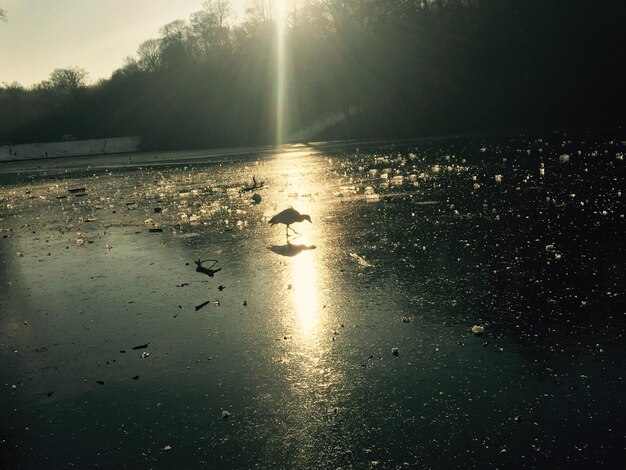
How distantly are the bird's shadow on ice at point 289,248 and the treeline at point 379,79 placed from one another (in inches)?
1340

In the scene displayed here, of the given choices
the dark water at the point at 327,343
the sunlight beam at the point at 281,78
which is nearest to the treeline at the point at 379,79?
the sunlight beam at the point at 281,78

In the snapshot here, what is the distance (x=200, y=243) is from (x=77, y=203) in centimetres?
855

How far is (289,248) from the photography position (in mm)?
8477

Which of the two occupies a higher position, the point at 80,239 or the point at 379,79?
the point at 379,79

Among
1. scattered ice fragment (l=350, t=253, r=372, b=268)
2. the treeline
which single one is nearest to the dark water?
scattered ice fragment (l=350, t=253, r=372, b=268)

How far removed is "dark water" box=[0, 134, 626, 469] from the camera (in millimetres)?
3268

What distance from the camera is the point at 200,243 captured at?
9172 millimetres

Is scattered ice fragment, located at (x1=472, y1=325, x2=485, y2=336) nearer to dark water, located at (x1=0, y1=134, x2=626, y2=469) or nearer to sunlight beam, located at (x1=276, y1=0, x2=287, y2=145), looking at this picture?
dark water, located at (x1=0, y1=134, x2=626, y2=469)

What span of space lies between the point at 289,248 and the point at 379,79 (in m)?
43.6

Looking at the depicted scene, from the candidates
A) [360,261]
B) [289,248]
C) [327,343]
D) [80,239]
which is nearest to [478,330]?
[327,343]

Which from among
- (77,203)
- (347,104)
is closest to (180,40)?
(347,104)

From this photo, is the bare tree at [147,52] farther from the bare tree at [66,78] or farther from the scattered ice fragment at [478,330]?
the scattered ice fragment at [478,330]

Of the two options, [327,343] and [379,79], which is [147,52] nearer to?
[379,79]

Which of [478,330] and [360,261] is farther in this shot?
[360,261]
